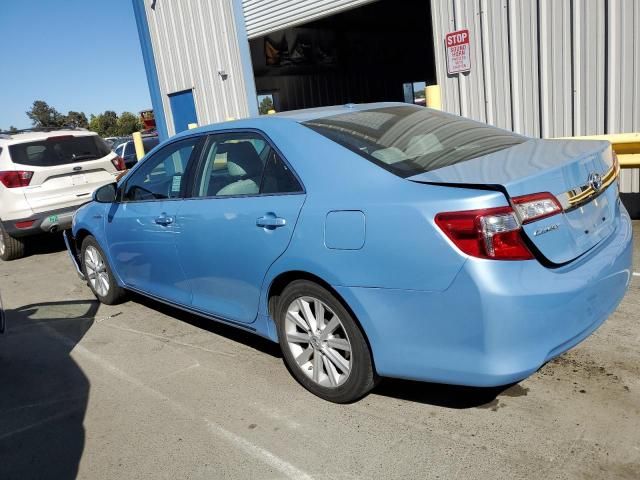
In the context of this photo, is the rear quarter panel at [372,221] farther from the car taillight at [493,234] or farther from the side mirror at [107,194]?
the side mirror at [107,194]

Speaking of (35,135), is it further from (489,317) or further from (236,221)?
(489,317)

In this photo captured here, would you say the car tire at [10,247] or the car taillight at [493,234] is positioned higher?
the car taillight at [493,234]

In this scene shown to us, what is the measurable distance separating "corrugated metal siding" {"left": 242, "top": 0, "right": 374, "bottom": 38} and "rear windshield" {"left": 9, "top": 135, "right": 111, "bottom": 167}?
4.10 meters

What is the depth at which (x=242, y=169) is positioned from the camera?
3609 millimetres

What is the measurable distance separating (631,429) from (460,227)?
50.1 inches

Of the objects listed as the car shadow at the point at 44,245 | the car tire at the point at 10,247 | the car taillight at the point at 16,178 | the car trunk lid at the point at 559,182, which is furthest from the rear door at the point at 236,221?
the car shadow at the point at 44,245

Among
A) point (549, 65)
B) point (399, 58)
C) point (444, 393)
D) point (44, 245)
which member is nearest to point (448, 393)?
point (444, 393)

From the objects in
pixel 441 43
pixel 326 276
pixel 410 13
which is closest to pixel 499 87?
pixel 441 43

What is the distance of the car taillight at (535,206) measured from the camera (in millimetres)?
2396

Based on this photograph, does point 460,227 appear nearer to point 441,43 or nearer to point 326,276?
point 326,276

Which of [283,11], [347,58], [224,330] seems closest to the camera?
[224,330]

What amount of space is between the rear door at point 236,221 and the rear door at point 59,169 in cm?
487

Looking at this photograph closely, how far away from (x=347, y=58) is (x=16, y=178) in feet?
44.6

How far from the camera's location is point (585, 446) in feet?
8.36
